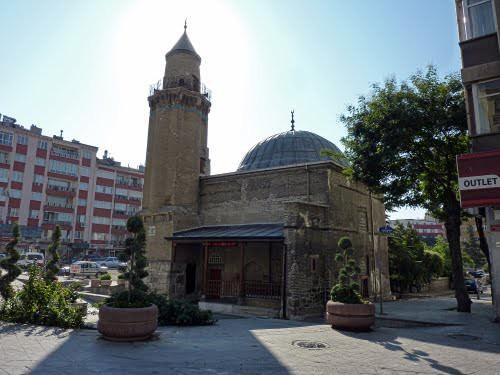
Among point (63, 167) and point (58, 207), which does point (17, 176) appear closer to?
point (63, 167)

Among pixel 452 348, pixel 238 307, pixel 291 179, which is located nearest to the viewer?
pixel 452 348

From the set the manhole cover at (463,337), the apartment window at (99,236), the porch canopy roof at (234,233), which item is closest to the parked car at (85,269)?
the porch canopy roof at (234,233)

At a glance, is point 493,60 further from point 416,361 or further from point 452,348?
point 416,361

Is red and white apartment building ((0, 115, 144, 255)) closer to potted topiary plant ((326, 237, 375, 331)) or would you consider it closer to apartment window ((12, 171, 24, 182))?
apartment window ((12, 171, 24, 182))

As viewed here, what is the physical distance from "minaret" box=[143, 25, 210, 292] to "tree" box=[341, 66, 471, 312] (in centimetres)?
933

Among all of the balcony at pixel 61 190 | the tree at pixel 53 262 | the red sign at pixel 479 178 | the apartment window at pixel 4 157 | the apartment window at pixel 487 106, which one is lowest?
the tree at pixel 53 262

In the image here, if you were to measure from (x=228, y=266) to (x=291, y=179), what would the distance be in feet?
18.5

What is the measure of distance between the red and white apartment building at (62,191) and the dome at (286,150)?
3185 centimetres

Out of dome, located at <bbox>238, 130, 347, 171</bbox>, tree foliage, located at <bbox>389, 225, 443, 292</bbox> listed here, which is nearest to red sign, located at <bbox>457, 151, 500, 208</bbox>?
dome, located at <bbox>238, 130, 347, 171</bbox>

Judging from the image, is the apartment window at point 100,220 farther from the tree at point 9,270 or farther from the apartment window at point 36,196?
the tree at point 9,270

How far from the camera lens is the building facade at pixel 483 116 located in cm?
1068

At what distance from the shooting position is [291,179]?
18.1 metres

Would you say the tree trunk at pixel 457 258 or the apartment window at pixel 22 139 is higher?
the apartment window at pixel 22 139

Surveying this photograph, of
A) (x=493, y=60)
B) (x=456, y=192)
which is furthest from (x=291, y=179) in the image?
(x=493, y=60)
